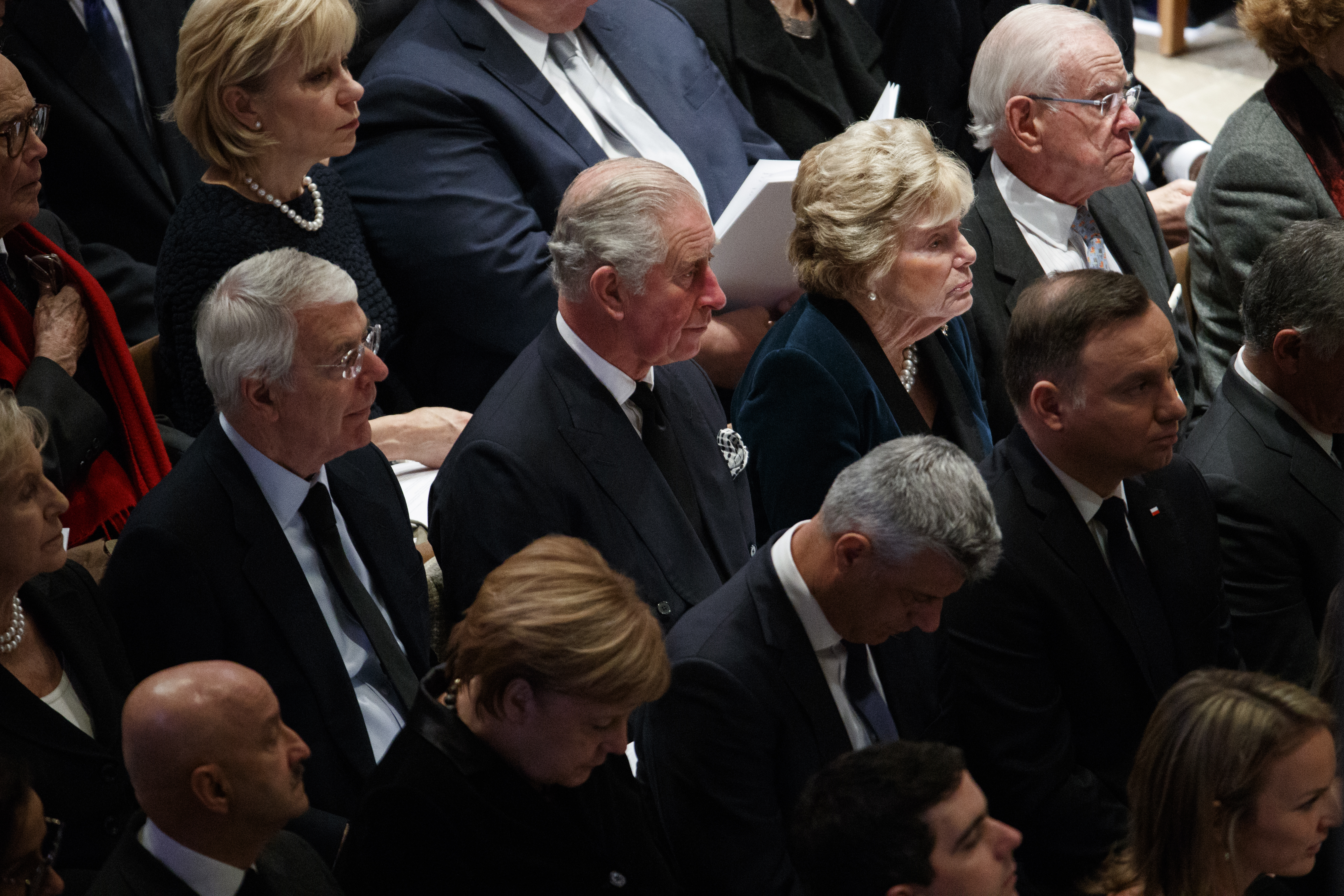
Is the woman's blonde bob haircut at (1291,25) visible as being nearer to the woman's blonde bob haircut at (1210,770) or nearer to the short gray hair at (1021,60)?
the short gray hair at (1021,60)

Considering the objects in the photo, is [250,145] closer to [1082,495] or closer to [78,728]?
[78,728]

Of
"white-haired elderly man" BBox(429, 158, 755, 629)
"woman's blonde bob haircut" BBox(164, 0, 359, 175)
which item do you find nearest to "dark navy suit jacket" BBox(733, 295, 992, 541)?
"white-haired elderly man" BBox(429, 158, 755, 629)

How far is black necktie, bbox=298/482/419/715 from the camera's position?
2.40 meters

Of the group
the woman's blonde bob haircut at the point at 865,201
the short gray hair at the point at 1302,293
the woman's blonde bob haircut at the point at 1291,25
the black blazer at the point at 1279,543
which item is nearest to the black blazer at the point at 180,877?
the woman's blonde bob haircut at the point at 865,201

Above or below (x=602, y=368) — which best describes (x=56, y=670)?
below

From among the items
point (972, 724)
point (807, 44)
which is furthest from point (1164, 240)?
point (972, 724)

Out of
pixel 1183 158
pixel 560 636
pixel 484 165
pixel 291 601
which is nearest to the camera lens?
pixel 560 636

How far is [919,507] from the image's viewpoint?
2150 mm

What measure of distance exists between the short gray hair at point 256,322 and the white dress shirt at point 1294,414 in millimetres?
1788

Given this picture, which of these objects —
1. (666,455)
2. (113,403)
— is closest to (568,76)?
(666,455)

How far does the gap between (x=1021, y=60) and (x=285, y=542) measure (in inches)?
83.4

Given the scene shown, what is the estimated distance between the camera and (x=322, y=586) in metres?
2.40

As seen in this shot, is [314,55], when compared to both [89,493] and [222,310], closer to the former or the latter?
[222,310]

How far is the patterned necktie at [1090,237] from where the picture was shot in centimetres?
355
